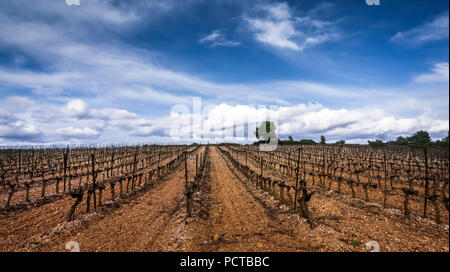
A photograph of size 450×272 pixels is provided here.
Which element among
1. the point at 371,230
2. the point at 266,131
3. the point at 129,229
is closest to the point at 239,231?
the point at 129,229

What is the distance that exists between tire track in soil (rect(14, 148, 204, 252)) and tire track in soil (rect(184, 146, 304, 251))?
1237mm

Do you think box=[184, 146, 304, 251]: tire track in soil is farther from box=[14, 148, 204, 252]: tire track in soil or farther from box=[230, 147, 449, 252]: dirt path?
box=[14, 148, 204, 252]: tire track in soil

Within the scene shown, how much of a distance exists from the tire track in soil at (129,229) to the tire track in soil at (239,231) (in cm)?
124

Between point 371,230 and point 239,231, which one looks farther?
point 239,231

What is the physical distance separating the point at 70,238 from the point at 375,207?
14048 mm

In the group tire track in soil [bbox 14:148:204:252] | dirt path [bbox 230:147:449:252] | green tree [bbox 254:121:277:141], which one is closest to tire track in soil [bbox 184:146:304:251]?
dirt path [bbox 230:147:449:252]

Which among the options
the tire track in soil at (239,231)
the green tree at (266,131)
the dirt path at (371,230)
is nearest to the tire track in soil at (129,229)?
the tire track in soil at (239,231)

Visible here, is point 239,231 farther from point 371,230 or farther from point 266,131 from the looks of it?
point 266,131

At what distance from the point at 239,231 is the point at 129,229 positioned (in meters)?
4.50

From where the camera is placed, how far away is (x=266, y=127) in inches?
3802

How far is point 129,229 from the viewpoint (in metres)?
9.44
